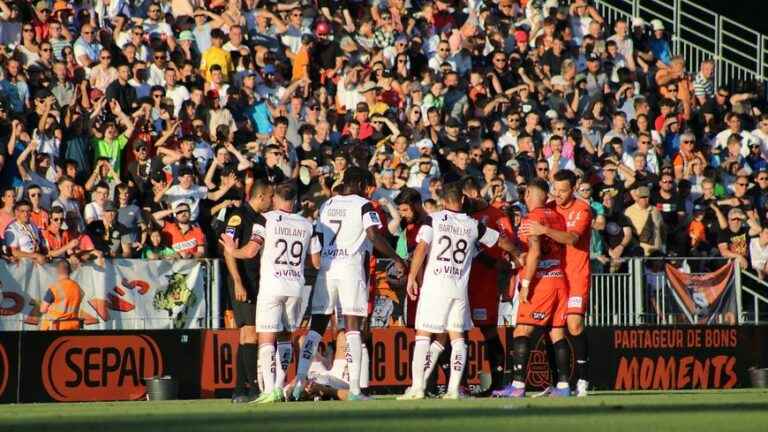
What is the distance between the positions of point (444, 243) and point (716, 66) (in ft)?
55.9

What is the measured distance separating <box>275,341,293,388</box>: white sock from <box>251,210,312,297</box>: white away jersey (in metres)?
0.68

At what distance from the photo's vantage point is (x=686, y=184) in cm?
2584

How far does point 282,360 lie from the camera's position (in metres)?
15.8

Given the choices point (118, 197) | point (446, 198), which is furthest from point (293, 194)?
point (118, 197)

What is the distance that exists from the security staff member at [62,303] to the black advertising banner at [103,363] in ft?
0.47

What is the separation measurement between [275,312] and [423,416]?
3.48m

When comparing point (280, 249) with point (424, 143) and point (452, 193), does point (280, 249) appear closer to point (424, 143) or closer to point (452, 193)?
point (452, 193)

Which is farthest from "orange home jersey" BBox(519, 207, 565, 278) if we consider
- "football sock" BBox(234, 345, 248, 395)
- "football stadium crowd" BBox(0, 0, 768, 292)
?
"football sock" BBox(234, 345, 248, 395)

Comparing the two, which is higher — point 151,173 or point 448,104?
point 448,104

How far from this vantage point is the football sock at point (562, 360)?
1608 cm

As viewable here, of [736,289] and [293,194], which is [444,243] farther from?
[736,289]

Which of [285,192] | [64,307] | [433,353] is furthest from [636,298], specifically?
[64,307]

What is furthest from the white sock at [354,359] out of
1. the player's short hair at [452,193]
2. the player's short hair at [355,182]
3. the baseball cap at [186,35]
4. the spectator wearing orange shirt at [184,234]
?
the baseball cap at [186,35]

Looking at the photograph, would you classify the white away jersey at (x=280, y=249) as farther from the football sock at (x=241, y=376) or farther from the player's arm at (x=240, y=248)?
the football sock at (x=241, y=376)
